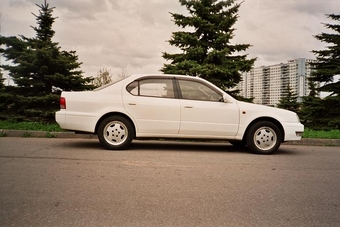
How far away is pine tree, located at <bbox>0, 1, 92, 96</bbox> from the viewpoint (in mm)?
11164

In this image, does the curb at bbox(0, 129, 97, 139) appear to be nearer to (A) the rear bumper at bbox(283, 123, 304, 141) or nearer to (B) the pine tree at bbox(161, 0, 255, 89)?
(A) the rear bumper at bbox(283, 123, 304, 141)

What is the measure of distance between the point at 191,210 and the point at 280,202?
102 centimetres

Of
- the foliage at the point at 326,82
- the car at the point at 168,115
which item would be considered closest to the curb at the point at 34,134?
the car at the point at 168,115

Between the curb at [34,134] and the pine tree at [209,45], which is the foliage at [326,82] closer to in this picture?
the pine tree at [209,45]

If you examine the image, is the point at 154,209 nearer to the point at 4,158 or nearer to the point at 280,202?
the point at 280,202

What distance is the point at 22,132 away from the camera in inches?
315

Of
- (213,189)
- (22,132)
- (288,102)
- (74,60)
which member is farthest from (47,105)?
(288,102)

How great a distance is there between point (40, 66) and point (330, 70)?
15.5m

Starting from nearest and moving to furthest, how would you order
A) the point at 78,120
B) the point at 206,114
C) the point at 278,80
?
1. the point at 78,120
2. the point at 206,114
3. the point at 278,80

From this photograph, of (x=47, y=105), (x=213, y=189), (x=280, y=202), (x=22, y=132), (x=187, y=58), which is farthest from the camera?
(x=187, y=58)

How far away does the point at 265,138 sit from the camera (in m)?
6.43

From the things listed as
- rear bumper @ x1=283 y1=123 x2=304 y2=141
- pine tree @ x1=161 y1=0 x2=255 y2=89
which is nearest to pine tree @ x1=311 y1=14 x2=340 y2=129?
pine tree @ x1=161 y1=0 x2=255 y2=89

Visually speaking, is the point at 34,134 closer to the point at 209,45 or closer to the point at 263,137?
the point at 263,137

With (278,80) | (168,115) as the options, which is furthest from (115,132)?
(278,80)
